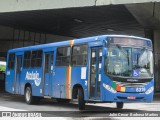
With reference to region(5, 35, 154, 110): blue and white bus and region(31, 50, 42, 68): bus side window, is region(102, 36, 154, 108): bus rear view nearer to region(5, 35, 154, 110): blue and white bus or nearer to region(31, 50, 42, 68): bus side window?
region(5, 35, 154, 110): blue and white bus

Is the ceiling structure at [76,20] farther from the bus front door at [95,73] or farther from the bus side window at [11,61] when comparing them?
the bus front door at [95,73]

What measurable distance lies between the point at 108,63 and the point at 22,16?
19.8m

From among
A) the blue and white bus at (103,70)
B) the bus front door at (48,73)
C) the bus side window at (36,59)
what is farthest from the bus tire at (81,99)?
the bus side window at (36,59)

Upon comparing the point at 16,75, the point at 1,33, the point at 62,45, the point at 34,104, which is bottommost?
the point at 34,104

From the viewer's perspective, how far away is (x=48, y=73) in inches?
738

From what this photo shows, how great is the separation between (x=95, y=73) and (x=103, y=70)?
1.87ft

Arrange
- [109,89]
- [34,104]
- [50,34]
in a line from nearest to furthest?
[109,89], [34,104], [50,34]

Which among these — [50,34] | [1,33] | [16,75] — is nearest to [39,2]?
[16,75]

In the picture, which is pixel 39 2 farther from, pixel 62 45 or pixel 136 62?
pixel 136 62

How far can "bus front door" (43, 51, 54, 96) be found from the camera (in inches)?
727

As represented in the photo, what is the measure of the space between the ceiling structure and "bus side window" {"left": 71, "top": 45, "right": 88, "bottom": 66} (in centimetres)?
985

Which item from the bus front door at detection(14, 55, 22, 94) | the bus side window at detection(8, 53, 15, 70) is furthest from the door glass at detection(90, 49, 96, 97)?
the bus side window at detection(8, 53, 15, 70)

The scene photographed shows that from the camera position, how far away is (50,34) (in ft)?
153

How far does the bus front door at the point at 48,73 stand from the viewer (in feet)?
60.5
